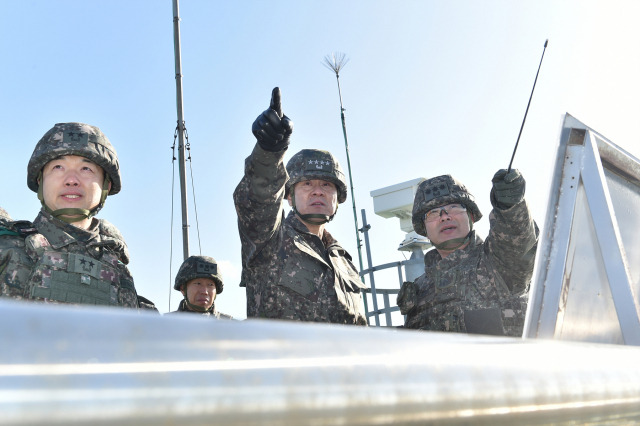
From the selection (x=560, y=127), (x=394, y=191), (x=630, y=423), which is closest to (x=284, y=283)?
(x=560, y=127)

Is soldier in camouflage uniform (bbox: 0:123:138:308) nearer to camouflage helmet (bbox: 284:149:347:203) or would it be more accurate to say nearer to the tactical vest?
the tactical vest

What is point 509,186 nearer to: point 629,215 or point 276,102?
point 276,102

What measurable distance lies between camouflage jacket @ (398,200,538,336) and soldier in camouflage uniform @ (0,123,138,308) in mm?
1972

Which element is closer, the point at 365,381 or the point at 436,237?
the point at 365,381

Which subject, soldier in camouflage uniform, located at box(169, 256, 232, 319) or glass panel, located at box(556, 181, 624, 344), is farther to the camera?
soldier in camouflage uniform, located at box(169, 256, 232, 319)

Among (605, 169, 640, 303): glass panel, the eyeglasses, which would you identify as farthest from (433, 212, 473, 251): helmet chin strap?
(605, 169, 640, 303): glass panel

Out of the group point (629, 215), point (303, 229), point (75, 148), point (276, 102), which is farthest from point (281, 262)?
point (629, 215)

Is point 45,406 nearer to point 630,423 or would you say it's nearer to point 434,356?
point 434,356

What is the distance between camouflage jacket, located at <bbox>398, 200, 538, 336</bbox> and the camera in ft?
11.9

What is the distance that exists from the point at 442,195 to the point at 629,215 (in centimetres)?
285

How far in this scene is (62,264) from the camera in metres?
2.96

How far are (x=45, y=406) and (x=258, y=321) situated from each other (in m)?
0.20

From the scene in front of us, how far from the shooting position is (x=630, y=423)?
669mm

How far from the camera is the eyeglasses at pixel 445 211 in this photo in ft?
14.4
